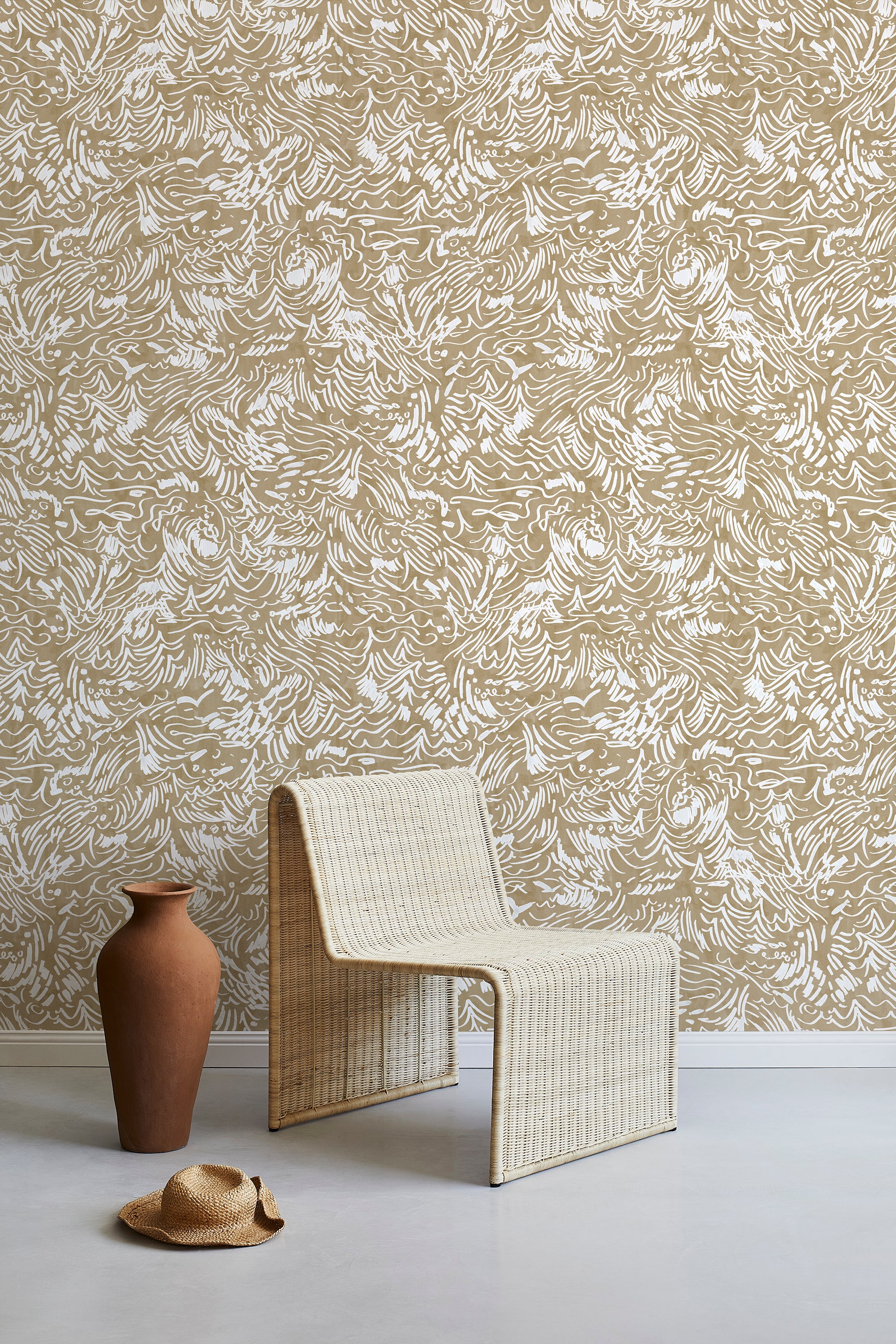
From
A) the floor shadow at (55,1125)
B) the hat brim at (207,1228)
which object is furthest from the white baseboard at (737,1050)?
the hat brim at (207,1228)

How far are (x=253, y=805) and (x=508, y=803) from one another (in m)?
0.65

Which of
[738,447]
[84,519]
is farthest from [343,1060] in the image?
[738,447]

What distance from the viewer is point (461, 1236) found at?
2012mm

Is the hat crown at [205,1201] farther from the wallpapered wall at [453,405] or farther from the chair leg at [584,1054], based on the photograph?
the wallpapered wall at [453,405]

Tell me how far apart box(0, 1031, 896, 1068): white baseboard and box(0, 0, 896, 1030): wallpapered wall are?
400 mm

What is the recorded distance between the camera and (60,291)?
317cm

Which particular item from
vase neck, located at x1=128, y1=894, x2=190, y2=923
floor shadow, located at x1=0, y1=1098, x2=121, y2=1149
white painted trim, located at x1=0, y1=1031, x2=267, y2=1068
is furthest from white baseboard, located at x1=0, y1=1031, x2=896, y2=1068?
vase neck, located at x1=128, y1=894, x2=190, y2=923

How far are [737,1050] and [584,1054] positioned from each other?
0.88 meters

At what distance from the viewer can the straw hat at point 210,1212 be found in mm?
1979

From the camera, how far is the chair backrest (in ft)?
8.50

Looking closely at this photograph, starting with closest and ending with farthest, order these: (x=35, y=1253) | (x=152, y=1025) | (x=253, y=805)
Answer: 1. (x=35, y=1253)
2. (x=152, y=1025)
3. (x=253, y=805)

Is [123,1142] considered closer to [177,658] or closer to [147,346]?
[177,658]

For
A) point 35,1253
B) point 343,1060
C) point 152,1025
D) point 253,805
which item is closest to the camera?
point 35,1253

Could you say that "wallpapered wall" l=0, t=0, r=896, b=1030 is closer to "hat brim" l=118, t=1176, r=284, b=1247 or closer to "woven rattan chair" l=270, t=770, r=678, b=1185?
"woven rattan chair" l=270, t=770, r=678, b=1185
